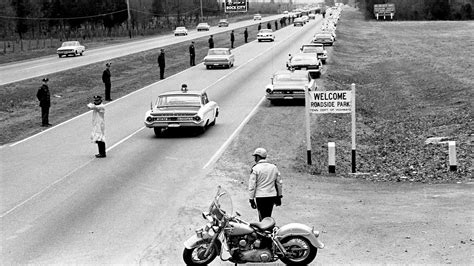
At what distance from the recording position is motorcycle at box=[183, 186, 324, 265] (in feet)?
34.2

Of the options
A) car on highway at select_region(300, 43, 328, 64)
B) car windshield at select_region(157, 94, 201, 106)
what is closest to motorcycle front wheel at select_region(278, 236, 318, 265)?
car windshield at select_region(157, 94, 201, 106)

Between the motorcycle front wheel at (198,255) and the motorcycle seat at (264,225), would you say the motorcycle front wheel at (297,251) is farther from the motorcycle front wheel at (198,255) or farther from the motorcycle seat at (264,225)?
the motorcycle front wheel at (198,255)

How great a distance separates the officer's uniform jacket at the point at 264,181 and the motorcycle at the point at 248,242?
77cm

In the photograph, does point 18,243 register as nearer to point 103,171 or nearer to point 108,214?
point 108,214

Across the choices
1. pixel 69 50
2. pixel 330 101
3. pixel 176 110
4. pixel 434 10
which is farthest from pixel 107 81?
pixel 434 10

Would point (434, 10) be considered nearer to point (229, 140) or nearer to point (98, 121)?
point (229, 140)

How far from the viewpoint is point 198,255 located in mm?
10602

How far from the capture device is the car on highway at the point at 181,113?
2300 centimetres

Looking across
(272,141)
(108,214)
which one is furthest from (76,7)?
Answer: (108,214)

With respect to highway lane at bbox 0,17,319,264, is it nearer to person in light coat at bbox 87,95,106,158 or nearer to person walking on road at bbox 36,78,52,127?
person in light coat at bbox 87,95,106,158

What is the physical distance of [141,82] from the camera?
42.7 m

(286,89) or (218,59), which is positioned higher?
(286,89)

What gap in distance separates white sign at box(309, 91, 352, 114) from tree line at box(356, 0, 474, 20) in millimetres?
116115

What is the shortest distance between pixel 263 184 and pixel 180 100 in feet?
43.4
